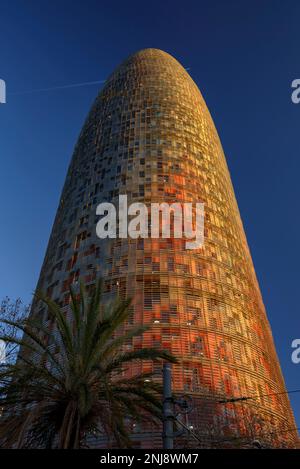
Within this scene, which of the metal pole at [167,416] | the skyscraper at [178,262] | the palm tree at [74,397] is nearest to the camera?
the metal pole at [167,416]

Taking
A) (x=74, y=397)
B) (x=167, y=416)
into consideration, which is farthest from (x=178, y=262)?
(x=167, y=416)

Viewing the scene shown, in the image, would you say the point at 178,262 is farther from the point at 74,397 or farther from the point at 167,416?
the point at 167,416

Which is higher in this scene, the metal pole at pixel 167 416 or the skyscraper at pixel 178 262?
the skyscraper at pixel 178 262

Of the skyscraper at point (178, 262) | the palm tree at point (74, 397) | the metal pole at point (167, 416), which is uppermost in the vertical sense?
the skyscraper at point (178, 262)

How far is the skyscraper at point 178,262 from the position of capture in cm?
4172

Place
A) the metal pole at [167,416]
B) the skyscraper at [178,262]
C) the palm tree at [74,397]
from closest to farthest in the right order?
1. the metal pole at [167,416]
2. the palm tree at [74,397]
3. the skyscraper at [178,262]

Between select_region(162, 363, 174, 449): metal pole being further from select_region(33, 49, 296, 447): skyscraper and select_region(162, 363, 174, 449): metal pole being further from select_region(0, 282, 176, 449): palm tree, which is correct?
select_region(33, 49, 296, 447): skyscraper

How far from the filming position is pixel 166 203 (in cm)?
5588

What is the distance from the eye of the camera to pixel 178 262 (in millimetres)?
50156

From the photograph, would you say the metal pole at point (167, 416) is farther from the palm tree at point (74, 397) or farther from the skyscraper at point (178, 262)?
the skyscraper at point (178, 262)

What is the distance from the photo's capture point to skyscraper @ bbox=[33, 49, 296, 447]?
4172 cm

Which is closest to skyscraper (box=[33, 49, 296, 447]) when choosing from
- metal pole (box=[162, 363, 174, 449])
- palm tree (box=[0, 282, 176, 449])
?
palm tree (box=[0, 282, 176, 449])

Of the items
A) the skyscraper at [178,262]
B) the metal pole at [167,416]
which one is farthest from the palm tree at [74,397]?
the skyscraper at [178,262]
